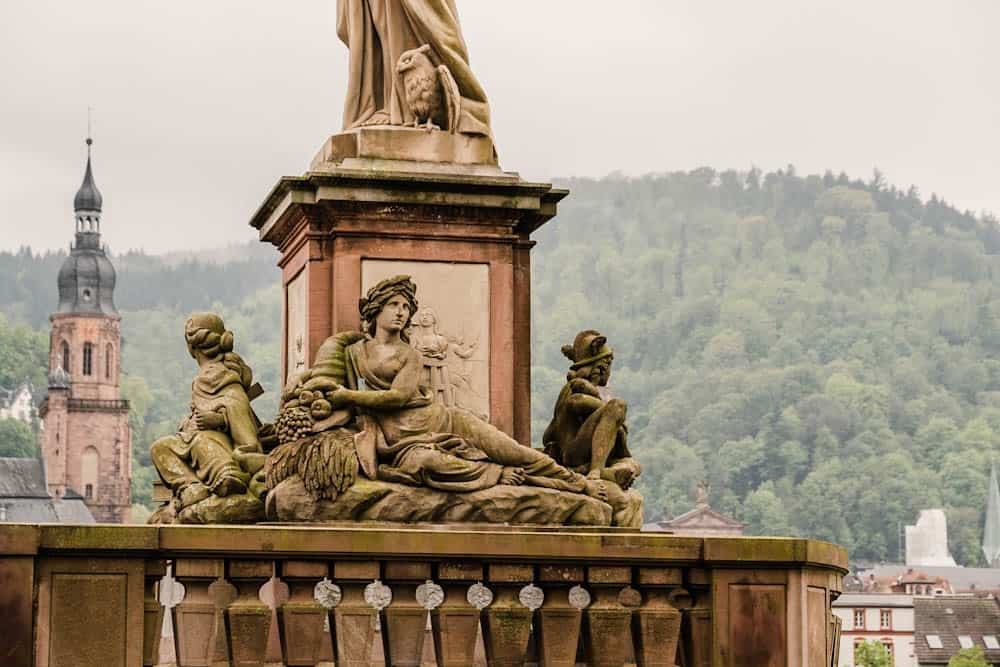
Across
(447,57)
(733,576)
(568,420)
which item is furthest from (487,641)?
(447,57)

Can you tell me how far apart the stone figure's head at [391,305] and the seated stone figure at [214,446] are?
1.01 m

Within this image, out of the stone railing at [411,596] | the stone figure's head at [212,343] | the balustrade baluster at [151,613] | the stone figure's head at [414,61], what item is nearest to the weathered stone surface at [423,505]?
the stone railing at [411,596]

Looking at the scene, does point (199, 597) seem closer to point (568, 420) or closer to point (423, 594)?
point (423, 594)

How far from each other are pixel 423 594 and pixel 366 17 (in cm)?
551

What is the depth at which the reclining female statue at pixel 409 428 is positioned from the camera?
43.9ft

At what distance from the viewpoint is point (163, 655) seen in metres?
15.2

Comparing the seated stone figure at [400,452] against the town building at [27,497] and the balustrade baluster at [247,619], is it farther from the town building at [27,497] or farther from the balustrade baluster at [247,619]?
the town building at [27,497]

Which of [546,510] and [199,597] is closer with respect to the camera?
[199,597]

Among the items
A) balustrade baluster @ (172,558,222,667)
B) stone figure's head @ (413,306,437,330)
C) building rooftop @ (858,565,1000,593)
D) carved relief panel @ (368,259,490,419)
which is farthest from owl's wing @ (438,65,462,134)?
building rooftop @ (858,565,1000,593)

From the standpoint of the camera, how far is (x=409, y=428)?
1353 centimetres

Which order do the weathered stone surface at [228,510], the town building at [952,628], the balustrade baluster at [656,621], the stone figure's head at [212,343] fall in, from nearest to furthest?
the balustrade baluster at [656,621]
the weathered stone surface at [228,510]
the stone figure's head at [212,343]
the town building at [952,628]

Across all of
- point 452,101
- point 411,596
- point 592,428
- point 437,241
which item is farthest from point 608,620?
point 452,101

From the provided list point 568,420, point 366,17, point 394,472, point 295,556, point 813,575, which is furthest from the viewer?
point 366,17

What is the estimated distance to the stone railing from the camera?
11.1m
